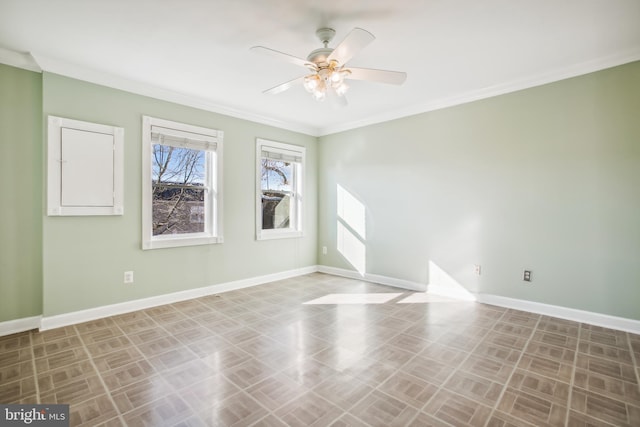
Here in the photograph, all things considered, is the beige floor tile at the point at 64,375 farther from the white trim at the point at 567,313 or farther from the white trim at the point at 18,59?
the white trim at the point at 567,313

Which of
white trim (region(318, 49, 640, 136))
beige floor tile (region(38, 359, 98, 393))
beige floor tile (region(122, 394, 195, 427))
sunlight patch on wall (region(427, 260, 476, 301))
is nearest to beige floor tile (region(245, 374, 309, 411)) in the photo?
beige floor tile (region(122, 394, 195, 427))

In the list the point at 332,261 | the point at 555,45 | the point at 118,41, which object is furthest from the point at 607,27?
the point at 332,261

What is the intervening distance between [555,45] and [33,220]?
5140mm

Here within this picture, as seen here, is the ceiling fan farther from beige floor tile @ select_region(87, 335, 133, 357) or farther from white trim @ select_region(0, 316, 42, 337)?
white trim @ select_region(0, 316, 42, 337)

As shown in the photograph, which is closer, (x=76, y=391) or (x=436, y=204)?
(x=76, y=391)

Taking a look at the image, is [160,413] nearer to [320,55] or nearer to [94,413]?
[94,413]

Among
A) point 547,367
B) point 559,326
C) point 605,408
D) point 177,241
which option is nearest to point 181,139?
point 177,241

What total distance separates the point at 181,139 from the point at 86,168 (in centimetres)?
109

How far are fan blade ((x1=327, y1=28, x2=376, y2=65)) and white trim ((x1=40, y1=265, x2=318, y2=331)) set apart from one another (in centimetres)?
326

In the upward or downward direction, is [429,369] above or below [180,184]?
below

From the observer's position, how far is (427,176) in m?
4.28

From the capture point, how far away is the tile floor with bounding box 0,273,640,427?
5.86ft

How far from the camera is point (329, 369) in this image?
227cm

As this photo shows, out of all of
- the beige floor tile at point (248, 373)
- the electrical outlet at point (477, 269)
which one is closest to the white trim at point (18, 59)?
the beige floor tile at point (248, 373)
